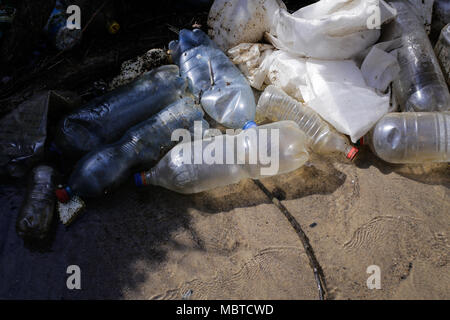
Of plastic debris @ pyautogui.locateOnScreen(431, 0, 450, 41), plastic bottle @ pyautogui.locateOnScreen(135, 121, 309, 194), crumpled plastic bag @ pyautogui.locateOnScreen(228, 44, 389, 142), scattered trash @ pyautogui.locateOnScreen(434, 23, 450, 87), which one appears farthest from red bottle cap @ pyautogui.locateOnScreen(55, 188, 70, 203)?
plastic debris @ pyautogui.locateOnScreen(431, 0, 450, 41)

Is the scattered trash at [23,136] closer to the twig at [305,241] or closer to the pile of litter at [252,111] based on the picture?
the pile of litter at [252,111]

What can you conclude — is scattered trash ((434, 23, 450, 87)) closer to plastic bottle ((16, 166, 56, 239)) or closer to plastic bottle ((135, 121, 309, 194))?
plastic bottle ((135, 121, 309, 194))

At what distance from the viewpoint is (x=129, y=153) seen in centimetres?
225

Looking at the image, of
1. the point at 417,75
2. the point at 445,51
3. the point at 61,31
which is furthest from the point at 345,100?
the point at 61,31

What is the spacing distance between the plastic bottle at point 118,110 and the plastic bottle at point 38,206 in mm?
231

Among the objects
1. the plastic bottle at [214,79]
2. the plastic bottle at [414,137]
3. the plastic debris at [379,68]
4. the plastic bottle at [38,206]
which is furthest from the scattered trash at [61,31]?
the plastic bottle at [414,137]

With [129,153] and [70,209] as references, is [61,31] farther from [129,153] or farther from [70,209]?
[70,209]

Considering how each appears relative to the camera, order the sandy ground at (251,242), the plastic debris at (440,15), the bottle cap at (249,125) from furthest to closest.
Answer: the plastic debris at (440,15) < the bottle cap at (249,125) < the sandy ground at (251,242)

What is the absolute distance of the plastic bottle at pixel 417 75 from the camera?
2387 millimetres

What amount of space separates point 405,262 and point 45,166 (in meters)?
2.24

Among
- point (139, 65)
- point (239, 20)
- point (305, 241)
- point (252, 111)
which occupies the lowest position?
point (305, 241)

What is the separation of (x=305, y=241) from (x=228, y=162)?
2.28 feet

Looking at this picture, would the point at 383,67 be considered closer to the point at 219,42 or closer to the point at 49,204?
the point at 219,42
